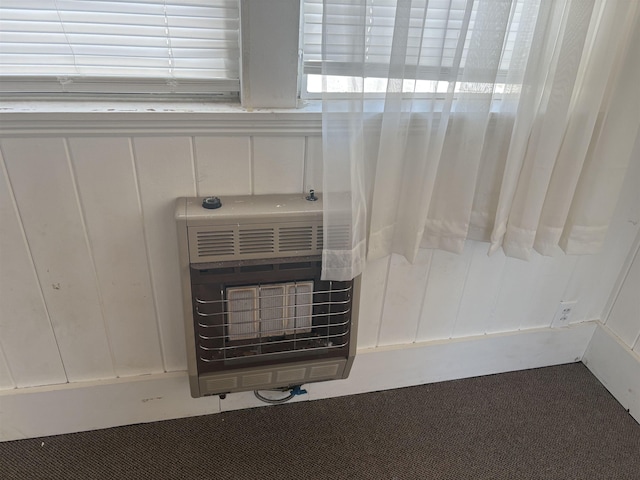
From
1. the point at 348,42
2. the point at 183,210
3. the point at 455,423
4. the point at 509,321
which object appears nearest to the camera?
the point at 348,42

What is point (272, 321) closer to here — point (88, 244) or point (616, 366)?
point (88, 244)

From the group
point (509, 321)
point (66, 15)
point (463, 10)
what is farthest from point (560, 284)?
point (66, 15)

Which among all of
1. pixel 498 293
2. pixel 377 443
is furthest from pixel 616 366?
pixel 377 443

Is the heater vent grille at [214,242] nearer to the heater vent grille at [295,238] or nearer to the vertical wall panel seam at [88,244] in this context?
the heater vent grille at [295,238]

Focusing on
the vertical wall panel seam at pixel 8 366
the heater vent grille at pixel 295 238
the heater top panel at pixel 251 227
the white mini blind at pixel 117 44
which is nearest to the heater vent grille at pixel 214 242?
the heater top panel at pixel 251 227

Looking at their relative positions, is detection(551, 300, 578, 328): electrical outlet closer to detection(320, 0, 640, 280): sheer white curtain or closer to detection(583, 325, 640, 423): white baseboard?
detection(583, 325, 640, 423): white baseboard

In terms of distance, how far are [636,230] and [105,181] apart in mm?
1554

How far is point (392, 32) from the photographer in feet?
3.05

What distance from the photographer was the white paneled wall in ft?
3.38

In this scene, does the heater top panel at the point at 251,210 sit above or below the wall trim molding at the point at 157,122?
below

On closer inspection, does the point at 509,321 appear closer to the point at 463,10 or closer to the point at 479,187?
the point at 479,187

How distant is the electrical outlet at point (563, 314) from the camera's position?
1.59m

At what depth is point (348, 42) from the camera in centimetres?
91

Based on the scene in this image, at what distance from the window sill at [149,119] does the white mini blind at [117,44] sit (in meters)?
0.05
